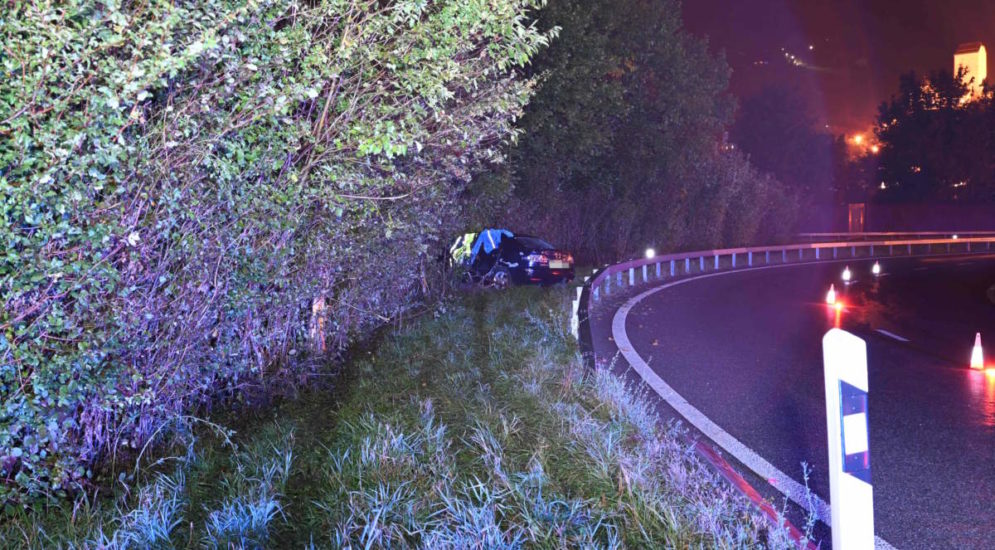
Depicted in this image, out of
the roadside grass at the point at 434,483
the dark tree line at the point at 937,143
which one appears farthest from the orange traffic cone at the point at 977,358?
the dark tree line at the point at 937,143

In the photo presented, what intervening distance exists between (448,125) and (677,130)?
78.0 ft

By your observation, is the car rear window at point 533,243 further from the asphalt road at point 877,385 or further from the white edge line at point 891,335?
the white edge line at point 891,335

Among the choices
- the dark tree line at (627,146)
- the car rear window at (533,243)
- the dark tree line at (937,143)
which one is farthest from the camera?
the dark tree line at (937,143)

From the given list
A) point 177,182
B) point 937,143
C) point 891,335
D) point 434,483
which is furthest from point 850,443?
point 937,143

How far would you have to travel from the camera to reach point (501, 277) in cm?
1803

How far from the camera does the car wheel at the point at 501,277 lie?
1794 cm

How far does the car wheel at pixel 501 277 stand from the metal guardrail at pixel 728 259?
1.98m

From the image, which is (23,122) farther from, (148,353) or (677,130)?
(677,130)

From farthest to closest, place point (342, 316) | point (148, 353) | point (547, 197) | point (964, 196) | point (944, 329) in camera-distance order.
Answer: point (964, 196)
point (547, 197)
point (944, 329)
point (342, 316)
point (148, 353)

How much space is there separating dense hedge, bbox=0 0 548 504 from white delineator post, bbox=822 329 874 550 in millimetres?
3412

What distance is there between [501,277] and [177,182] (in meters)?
13.3

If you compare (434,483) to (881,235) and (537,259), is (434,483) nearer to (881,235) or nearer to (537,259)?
(537,259)

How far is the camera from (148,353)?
17.6ft

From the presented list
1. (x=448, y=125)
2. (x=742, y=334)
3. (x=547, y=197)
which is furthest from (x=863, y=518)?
(x=547, y=197)
